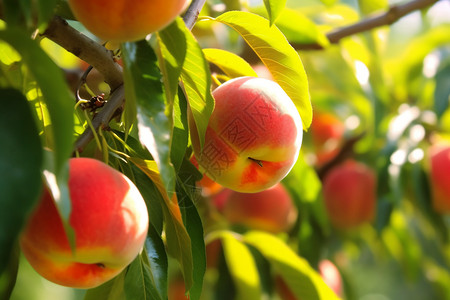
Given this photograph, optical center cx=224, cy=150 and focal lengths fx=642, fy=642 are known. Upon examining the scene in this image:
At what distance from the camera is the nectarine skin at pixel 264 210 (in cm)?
157

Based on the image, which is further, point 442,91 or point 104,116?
point 442,91

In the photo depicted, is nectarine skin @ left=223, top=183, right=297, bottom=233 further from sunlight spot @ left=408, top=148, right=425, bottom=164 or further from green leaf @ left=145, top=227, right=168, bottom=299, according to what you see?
green leaf @ left=145, top=227, right=168, bottom=299

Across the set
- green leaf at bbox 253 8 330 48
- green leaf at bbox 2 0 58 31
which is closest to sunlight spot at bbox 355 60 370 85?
green leaf at bbox 253 8 330 48

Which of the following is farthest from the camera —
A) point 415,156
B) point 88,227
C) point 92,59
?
point 415,156

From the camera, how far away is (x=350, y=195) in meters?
1.78

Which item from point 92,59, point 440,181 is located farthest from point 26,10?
point 440,181

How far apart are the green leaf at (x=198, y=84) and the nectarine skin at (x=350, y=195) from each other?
3.58 feet

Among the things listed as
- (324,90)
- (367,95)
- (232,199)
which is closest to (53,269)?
(232,199)

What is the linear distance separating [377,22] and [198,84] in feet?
2.62

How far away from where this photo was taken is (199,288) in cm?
82

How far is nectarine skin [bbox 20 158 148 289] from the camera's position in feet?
1.98

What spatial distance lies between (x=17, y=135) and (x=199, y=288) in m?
0.38

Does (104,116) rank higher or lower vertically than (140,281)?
higher

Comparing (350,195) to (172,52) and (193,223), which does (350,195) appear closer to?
(193,223)
